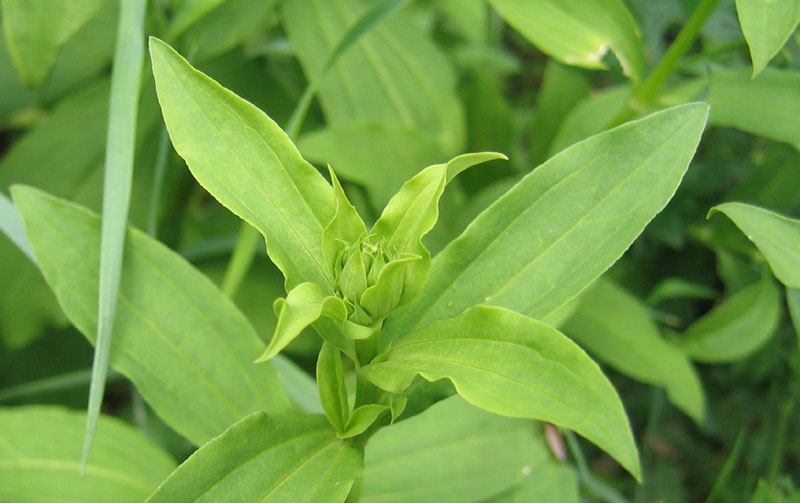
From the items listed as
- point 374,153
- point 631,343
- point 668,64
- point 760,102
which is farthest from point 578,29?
point 631,343

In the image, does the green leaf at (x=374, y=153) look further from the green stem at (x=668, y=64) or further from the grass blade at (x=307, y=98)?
the green stem at (x=668, y=64)

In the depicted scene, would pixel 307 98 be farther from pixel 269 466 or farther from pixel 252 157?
pixel 269 466

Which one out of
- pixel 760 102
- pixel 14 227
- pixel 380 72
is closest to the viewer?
pixel 14 227

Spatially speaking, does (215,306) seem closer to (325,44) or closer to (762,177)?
(325,44)

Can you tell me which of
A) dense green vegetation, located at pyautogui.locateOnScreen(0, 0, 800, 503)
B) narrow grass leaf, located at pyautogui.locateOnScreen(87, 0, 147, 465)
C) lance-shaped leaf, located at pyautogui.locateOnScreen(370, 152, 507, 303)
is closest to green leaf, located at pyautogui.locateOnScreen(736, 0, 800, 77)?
dense green vegetation, located at pyautogui.locateOnScreen(0, 0, 800, 503)

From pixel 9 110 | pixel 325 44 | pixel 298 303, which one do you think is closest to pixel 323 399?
pixel 298 303
